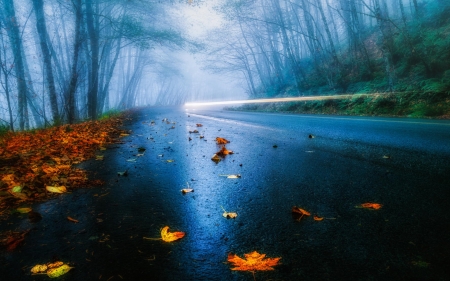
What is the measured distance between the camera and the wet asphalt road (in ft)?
4.54

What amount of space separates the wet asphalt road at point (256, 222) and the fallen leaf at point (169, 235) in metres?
0.05

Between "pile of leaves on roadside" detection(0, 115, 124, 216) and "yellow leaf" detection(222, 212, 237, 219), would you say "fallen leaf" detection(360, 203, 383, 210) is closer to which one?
"yellow leaf" detection(222, 212, 237, 219)

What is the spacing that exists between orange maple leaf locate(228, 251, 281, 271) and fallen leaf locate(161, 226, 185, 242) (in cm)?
42

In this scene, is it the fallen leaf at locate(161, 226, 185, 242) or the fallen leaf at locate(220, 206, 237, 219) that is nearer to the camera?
the fallen leaf at locate(161, 226, 185, 242)

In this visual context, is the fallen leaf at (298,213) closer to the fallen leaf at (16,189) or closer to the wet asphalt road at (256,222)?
the wet asphalt road at (256,222)

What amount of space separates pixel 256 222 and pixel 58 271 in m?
1.27

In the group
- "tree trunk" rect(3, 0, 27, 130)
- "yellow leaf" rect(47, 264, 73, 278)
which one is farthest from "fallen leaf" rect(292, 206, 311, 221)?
"tree trunk" rect(3, 0, 27, 130)

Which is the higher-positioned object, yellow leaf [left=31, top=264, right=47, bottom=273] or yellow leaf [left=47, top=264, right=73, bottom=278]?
yellow leaf [left=31, top=264, right=47, bottom=273]

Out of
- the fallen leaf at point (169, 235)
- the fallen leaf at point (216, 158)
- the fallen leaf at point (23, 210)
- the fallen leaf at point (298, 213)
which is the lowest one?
the fallen leaf at point (298, 213)

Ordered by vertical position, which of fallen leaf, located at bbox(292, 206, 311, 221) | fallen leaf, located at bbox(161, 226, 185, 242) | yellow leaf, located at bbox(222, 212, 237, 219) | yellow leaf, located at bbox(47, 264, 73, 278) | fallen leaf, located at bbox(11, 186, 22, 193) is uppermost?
A: fallen leaf, located at bbox(11, 186, 22, 193)

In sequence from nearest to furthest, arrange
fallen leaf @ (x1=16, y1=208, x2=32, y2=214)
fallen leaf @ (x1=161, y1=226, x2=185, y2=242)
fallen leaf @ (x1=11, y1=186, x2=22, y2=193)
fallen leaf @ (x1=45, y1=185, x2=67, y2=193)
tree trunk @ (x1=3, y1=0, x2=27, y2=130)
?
fallen leaf @ (x1=161, y1=226, x2=185, y2=242) < fallen leaf @ (x1=16, y1=208, x2=32, y2=214) < fallen leaf @ (x1=11, y1=186, x2=22, y2=193) < fallen leaf @ (x1=45, y1=185, x2=67, y2=193) < tree trunk @ (x1=3, y1=0, x2=27, y2=130)

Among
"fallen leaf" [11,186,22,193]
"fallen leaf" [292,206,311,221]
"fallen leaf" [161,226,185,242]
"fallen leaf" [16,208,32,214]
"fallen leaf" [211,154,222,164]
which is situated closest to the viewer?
"fallen leaf" [161,226,185,242]

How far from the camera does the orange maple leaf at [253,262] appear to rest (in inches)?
54.9

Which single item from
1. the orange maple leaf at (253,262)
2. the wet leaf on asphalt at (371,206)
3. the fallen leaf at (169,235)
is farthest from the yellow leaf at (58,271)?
the wet leaf on asphalt at (371,206)
